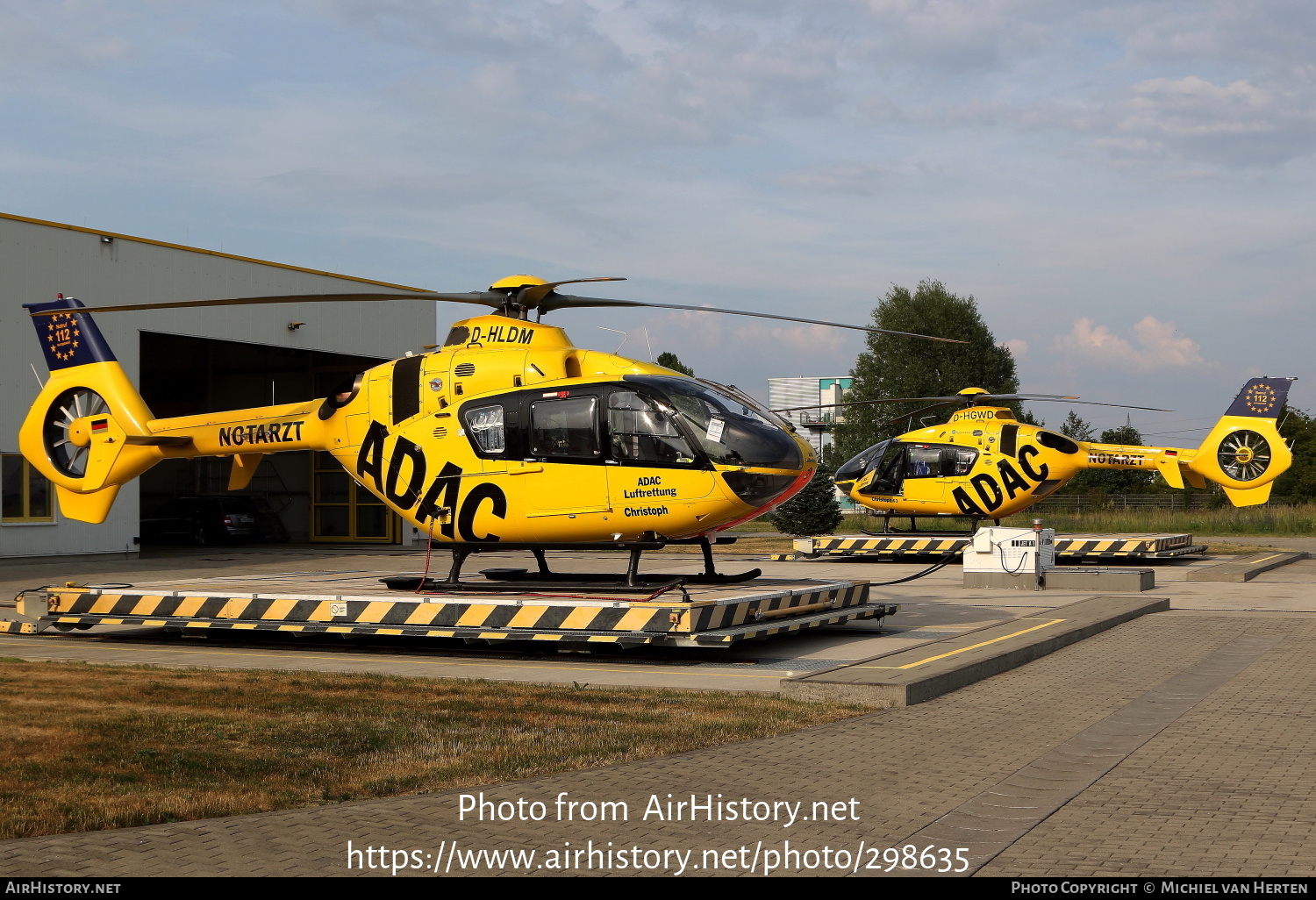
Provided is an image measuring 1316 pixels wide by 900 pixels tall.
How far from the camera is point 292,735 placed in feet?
26.2

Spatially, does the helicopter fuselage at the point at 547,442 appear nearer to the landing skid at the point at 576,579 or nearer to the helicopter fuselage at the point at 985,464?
the landing skid at the point at 576,579

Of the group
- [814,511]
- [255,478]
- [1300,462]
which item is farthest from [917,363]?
[255,478]

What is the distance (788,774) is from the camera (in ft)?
23.2

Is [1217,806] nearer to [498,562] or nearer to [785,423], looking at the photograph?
[785,423]

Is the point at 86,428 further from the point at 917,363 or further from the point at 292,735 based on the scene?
the point at 917,363

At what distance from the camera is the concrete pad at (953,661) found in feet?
31.4

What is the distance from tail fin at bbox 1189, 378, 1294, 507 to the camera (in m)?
28.2

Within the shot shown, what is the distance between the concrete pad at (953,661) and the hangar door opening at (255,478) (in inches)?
982

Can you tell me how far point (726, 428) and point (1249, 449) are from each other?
20.1 metres

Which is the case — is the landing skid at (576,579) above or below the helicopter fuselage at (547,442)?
below

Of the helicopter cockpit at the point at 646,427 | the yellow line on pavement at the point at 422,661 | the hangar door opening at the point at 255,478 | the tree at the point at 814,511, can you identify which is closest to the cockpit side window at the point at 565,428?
the helicopter cockpit at the point at 646,427

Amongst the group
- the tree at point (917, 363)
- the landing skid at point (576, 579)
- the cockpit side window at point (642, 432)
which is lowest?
the landing skid at point (576, 579)

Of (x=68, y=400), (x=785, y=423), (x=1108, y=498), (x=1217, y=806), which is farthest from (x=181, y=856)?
(x=1108, y=498)

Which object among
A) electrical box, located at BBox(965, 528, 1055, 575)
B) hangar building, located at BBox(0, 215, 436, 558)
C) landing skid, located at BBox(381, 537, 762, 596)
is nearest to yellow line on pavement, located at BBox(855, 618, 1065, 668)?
landing skid, located at BBox(381, 537, 762, 596)
